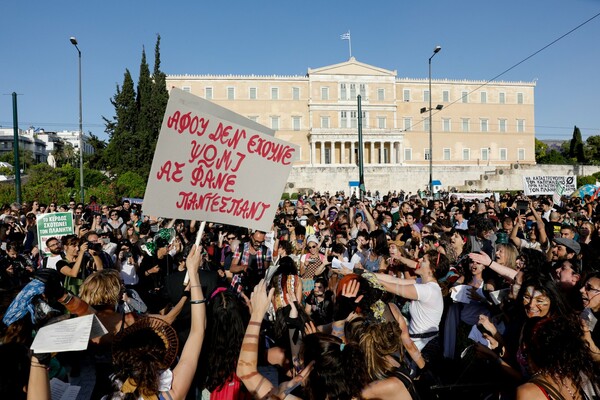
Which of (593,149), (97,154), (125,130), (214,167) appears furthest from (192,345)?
(593,149)

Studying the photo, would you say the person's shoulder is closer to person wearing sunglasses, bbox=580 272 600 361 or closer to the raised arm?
person wearing sunglasses, bbox=580 272 600 361

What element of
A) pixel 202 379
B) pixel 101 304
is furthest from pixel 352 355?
pixel 101 304

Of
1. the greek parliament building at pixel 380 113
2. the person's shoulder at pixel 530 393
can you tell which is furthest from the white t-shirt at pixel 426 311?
the greek parliament building at pixel 380 113

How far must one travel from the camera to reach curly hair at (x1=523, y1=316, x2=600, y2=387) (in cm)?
232

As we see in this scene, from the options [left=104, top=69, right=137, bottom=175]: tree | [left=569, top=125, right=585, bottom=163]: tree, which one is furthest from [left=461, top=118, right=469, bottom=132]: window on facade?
[left=104, top=69, right=137, bottom=175]: tree

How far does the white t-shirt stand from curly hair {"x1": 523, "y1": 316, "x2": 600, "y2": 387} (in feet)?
5.00

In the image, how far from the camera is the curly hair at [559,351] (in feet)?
7.63

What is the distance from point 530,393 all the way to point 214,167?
7.10 ft

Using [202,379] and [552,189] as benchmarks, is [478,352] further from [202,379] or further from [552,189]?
[552,189]

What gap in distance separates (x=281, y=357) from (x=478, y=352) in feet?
4.20

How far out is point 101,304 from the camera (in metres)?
3.37

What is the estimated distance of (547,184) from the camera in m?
16.3

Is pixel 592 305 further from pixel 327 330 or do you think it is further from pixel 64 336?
pixel 64 336

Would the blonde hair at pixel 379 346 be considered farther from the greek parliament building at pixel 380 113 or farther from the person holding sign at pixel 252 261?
the greek parliament building at pixel 380 113
